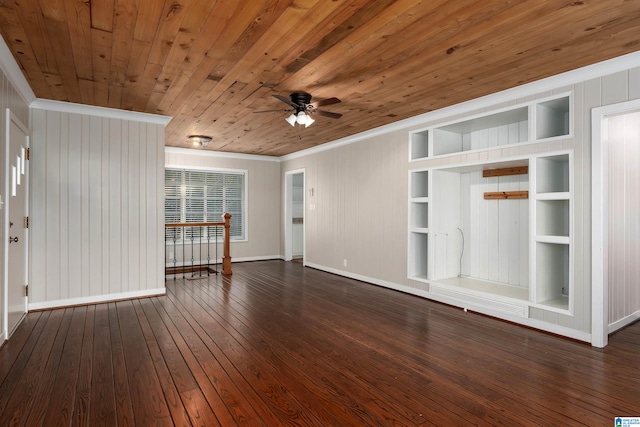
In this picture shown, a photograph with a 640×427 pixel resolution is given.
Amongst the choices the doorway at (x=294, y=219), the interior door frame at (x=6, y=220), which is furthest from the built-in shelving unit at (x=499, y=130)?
the interior door frame at (x=6, y=220)

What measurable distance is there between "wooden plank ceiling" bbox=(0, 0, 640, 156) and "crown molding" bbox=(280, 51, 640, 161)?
12 centimetres

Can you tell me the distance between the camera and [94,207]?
451 centimetres

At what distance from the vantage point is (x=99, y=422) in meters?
2.00

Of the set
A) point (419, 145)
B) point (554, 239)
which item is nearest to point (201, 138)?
point (419, 145)

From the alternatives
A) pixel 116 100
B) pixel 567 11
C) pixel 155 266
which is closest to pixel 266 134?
pixel 116 100

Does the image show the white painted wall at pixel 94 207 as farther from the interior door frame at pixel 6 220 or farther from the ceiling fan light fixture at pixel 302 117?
the ceiling fan light fixture at pixel 302 117

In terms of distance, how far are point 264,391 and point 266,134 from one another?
4.45m

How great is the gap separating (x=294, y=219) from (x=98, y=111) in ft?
17.2

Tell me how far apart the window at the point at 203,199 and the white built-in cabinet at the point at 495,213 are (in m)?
4.48

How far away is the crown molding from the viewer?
2.99 metres

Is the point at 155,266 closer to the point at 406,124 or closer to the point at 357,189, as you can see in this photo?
the point at 357,189

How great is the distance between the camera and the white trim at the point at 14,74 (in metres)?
2.83

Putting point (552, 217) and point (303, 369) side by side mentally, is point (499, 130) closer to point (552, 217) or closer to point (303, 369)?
point (552, 217)

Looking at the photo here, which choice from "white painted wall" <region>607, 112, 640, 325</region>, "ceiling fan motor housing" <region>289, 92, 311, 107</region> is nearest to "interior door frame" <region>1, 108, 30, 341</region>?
"ceiling fan motor housing" <region>289, 92, 311, 107</region>
